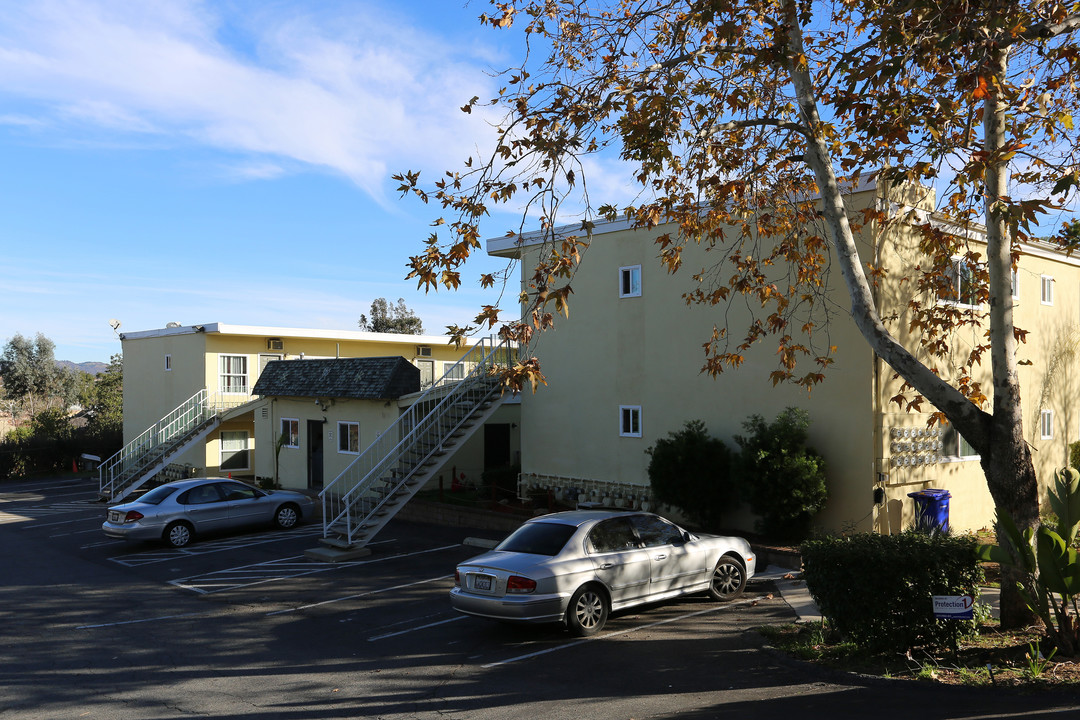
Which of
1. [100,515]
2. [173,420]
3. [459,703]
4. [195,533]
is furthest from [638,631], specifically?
[173,420]

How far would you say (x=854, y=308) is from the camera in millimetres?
9031

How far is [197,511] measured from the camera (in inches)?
701

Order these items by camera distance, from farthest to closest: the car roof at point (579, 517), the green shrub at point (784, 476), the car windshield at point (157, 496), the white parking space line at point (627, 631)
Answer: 1. the car windshield at point (157, 496)
2. the green shrub at point (784, 476)
3. the car roof at point (579, 517)
4. the white parking space line at point (627, 631)

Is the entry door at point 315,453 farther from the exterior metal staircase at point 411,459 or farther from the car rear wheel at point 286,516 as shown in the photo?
the car rear wheel at point 286,516

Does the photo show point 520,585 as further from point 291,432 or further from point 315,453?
point 291,432

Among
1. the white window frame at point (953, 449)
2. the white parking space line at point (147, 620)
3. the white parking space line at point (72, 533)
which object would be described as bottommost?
the white parking space line at point (147, 620)

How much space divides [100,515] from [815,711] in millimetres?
21576

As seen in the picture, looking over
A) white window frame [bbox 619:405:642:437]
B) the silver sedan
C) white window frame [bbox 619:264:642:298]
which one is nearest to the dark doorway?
white window frame [bbox 619:405:642:437]

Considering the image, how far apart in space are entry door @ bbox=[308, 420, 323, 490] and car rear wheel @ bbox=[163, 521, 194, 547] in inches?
271

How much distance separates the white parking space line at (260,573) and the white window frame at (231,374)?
15.5 meters

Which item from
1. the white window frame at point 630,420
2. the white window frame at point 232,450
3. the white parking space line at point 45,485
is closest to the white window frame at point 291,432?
the white window frame at point 232,450

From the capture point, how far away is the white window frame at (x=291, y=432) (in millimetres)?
25000

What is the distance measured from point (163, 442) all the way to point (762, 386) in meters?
20.4

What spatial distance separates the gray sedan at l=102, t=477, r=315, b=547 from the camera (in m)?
17.0
